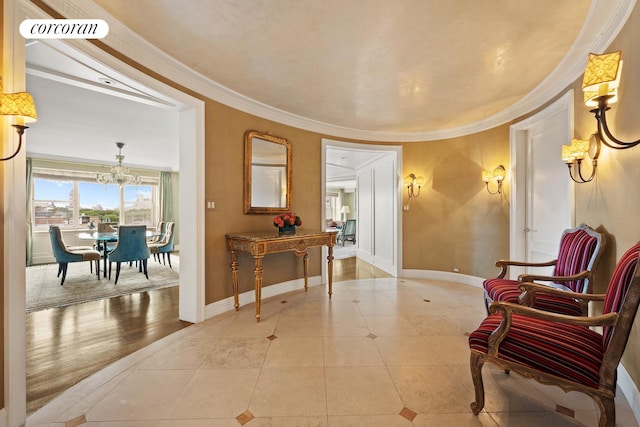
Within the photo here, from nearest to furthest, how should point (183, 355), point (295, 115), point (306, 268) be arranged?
1. point (183, 355)
2. point (295, 115)
3. point (306, 268)

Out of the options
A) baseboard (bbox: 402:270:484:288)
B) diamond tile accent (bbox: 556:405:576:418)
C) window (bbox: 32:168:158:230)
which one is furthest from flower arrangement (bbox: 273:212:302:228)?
window (bbox: 32:168:158:230)

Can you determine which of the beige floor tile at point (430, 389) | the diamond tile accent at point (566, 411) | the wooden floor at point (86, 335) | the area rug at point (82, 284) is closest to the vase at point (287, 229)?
the wooden floor at point (86, 335)

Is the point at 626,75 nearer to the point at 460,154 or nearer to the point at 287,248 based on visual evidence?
the point at 460,154

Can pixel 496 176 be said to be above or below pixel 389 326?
above

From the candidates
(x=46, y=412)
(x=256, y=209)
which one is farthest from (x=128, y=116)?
(x=46, y=412)

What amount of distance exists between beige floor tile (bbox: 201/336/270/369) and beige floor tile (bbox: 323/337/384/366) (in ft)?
1.93

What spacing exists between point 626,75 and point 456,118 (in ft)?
7.40

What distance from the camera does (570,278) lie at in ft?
6.66

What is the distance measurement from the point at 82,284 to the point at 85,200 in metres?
3.99

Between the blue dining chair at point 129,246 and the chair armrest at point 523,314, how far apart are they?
5.38m

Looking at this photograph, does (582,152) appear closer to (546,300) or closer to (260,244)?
(546,300)

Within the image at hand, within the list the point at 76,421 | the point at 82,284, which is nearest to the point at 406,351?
the point at 76,421

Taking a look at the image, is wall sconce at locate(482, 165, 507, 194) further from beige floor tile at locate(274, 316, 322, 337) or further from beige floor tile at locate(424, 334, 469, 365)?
beige floor tile at locate(274, 316, 322, 337)

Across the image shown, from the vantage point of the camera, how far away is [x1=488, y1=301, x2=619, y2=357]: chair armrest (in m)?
1.26
